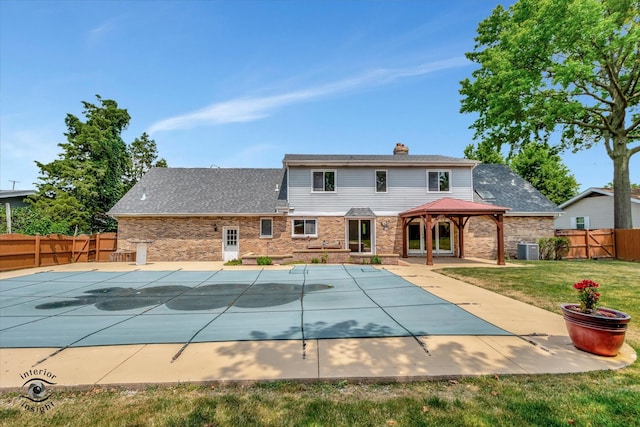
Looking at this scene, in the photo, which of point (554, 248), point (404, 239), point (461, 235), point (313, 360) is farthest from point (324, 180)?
point (554, 248)

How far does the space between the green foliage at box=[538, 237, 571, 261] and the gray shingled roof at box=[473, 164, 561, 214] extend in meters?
1.84

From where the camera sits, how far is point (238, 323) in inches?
236

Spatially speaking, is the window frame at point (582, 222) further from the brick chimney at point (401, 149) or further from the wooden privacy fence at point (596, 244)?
the brick chimney at point (401, 149)

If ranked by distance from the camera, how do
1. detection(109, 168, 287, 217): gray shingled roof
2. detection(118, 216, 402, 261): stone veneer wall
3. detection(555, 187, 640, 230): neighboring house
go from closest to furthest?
1. detection(118, 216, 402, 261): stone veneer wall
2. detection(109, 168, 287, 217): gray shingled roof
3. detection(555, 187, 640, 230): neighboring house

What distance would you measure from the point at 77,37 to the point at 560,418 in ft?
54.3

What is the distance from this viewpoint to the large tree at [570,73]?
14734mm

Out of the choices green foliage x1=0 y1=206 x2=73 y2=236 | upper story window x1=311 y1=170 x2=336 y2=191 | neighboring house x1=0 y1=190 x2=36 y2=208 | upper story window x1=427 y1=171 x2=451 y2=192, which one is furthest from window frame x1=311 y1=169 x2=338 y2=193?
neighboring house x1=0 y1=190 x2=36 y2=208

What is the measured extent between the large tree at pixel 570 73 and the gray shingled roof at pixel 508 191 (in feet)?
8.67

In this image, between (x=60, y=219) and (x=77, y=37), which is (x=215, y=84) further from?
(x=60, y=219)

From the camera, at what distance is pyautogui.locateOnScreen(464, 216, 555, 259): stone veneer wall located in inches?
706

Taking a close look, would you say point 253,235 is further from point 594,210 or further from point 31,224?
point 594,210

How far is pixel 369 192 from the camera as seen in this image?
59.3ft

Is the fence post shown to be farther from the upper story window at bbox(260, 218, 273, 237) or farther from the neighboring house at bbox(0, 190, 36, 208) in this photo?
the neighboring house at bbox(0, 190, 36, 208)

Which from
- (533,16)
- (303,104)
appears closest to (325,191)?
(303,104)
